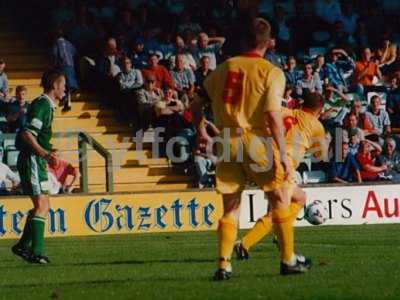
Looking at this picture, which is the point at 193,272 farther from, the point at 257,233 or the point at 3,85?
the point at 3,85

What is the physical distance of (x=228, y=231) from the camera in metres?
12.8

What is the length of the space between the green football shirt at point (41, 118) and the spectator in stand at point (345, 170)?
33.3 feet

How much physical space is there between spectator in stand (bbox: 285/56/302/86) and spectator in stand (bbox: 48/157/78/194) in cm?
533

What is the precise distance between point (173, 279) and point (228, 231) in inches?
35.0

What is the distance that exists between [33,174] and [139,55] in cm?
1128

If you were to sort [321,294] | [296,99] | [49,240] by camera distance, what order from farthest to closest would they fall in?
[296,99] → [49,240] → [321,294]

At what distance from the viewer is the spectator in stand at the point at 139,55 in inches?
1042

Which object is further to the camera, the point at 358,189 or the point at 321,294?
the point at 358,189

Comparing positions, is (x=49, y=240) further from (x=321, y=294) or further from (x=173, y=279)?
(x=321, y=294)

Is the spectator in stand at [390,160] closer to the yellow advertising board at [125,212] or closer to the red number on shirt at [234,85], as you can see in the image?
the yellow advertising board at [125,212]

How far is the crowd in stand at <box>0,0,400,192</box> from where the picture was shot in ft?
83.1

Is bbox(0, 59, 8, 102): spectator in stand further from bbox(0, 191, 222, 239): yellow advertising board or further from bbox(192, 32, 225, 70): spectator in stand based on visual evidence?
bbox(192, 32, 225, 70): spectator in stand

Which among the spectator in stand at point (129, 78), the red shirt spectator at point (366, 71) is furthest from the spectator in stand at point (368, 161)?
the spectator in stand at point (129, 78)

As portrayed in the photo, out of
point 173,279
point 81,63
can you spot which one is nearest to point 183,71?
point 81,63
